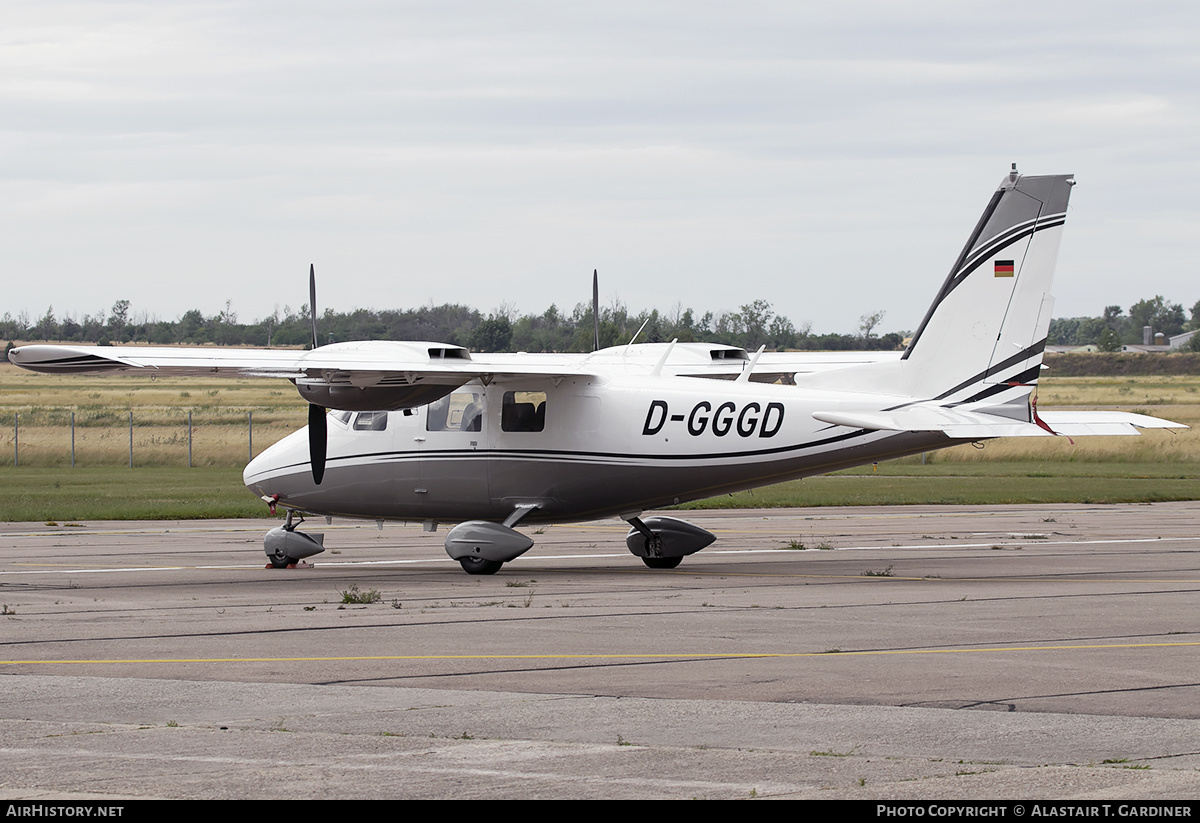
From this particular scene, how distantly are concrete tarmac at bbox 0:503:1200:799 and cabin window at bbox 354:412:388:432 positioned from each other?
2.30 m

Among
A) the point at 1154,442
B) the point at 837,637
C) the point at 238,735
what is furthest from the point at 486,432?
the point at 1154,442

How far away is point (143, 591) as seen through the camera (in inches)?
738

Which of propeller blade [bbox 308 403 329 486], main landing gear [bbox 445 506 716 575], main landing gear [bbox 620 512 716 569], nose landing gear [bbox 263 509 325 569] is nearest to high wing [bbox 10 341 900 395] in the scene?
propeller blade [bbox 308 403 329 486]

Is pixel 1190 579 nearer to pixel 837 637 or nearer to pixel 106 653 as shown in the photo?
pixel 837 637

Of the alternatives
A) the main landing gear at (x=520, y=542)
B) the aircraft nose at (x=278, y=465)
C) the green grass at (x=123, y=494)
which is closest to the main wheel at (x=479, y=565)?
the main landing gear at (x=520, y=542)

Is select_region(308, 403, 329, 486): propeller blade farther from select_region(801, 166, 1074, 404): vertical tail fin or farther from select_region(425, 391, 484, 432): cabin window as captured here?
select_region(801, 166, 1074, 404): vertical tail fin

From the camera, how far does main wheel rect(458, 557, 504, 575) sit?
20.9 meters

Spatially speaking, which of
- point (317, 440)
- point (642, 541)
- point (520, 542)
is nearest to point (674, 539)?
point (642, 541)

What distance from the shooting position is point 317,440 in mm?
22234

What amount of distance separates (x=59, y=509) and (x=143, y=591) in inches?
662

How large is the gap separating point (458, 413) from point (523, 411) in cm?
114

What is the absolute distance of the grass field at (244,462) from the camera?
120 feet

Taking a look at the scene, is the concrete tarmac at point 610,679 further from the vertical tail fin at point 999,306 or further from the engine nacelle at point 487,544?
the vertical tail fin at point 999,306
